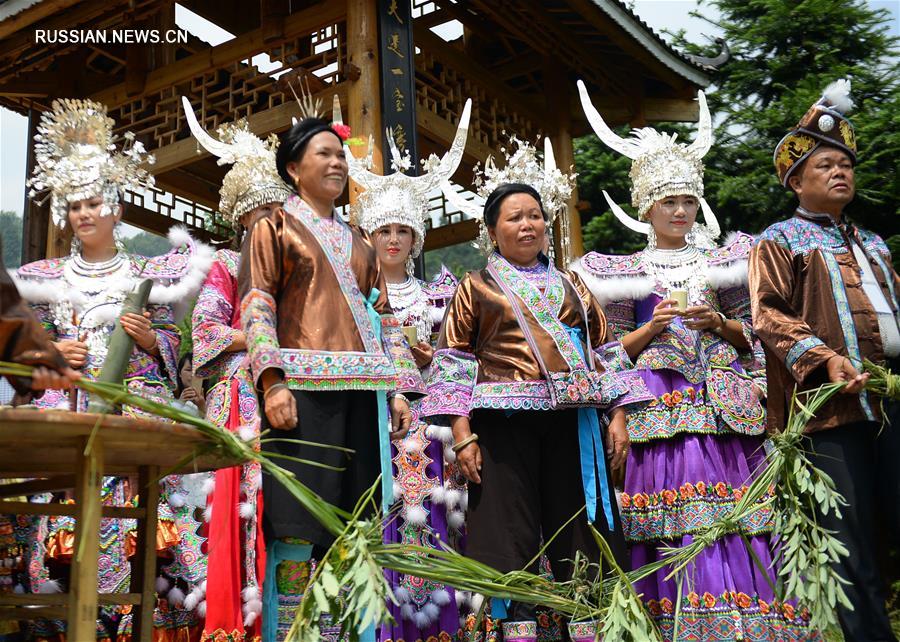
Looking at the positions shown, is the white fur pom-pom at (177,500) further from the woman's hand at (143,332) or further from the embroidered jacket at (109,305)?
the woman's hand at (143,332)

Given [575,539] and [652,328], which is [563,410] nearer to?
[575,539]

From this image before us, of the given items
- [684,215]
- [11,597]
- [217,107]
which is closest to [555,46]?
[217,107]

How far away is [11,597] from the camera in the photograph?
9.29 feet

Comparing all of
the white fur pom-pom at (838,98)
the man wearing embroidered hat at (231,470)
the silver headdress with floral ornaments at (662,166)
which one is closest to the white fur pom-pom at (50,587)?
the man wearing embroidered hat at (231,470)

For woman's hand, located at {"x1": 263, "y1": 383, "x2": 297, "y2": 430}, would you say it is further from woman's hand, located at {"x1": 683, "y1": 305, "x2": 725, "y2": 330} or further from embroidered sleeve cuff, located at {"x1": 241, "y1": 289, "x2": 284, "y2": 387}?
woman's hand, located at {"x1": 683, "y1": 305, "x2": 725, "y2": 330}

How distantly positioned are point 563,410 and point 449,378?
18.6 inches

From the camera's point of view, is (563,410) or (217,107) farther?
(217,107)

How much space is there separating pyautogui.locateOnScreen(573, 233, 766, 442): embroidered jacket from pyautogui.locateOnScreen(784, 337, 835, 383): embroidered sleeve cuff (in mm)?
653

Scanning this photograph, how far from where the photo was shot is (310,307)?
12.7ft

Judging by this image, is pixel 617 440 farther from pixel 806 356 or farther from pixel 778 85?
pixel 778 85

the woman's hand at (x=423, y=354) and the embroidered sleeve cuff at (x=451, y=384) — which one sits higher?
the woman's hand at (x=423, y=354)

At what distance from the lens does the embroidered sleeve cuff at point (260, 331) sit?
3.64 meters

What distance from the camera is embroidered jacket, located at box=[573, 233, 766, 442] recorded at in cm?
502

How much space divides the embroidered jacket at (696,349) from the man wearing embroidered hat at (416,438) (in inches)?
33.5
